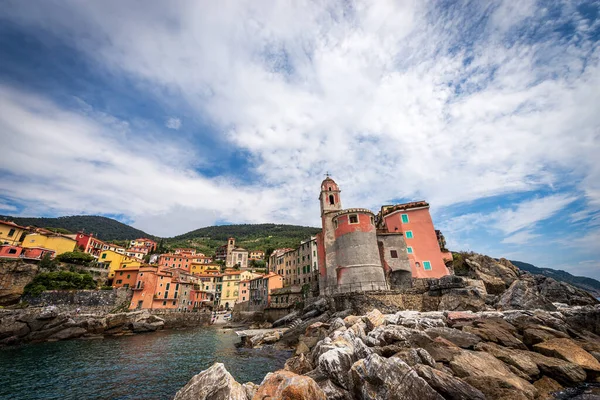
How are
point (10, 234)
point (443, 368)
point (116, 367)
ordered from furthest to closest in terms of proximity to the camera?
point (10, 234), point (116, 367), point (443, 368)

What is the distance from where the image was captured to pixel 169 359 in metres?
19.9

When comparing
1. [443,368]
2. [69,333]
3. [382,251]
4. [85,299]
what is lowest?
[69,333]

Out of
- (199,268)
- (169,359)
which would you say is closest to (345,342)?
(169,359)

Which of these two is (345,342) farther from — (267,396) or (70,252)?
(70,252)

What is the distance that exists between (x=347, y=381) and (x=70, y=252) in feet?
192

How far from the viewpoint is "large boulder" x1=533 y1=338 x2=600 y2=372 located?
852 centimetres

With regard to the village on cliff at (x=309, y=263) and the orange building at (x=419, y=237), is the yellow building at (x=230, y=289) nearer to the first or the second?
the village on cliff at (x=309, y=263)

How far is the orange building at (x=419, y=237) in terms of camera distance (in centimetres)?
2866

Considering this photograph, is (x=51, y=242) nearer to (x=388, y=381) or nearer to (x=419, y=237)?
(x=419, y=237)

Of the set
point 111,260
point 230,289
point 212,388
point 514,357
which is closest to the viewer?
point 212,388

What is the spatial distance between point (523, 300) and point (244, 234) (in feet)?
540

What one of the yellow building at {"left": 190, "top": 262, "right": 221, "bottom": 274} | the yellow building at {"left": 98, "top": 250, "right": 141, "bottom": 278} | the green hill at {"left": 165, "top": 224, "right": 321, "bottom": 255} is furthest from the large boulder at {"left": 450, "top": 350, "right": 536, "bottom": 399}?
the green hill at {"left": 165, "top": 224, "right": 321, "bottom": 255}

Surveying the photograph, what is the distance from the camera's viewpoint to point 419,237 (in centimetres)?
2981

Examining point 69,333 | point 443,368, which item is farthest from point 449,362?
point 69,333
